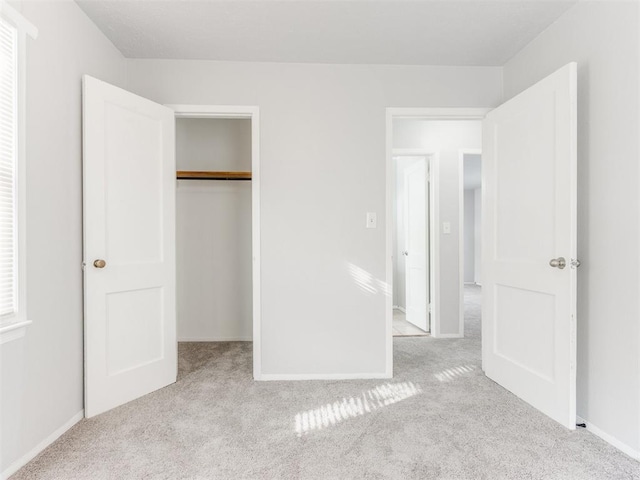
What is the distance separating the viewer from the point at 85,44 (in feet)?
7.20

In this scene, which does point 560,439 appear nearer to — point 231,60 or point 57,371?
point 57,371

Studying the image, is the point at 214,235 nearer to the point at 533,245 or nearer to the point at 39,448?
the point at 39,448

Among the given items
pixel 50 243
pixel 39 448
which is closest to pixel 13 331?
pixel 50 243

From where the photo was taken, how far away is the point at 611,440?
187 cm

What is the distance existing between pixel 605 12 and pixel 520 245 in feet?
4.29

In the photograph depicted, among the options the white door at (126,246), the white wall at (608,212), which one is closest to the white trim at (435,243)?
the white wall at (608,212)

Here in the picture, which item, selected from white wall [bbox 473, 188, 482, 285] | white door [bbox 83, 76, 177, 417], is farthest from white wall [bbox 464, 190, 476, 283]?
white door [bbox 83, 76, 177, 417]

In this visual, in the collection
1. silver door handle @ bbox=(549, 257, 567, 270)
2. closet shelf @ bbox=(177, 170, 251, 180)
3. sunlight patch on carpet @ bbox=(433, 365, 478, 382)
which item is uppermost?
closet shelf @ bbox=(177, 170, 251, 180)

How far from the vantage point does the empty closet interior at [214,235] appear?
12.4 feet

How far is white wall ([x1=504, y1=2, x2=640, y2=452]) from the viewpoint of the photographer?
177 centimetres

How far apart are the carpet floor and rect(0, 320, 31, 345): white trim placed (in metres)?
0.61

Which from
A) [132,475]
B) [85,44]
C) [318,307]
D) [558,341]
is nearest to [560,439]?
[558,341]

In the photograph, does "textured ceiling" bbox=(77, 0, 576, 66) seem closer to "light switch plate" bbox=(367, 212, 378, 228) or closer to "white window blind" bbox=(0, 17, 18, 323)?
"white window blind" bbox=(0, 17, 18, 323)

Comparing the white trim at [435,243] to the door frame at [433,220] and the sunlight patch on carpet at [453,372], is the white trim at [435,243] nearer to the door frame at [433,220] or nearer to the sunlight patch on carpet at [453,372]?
the door frame at [433,220]
